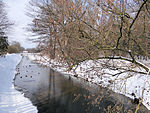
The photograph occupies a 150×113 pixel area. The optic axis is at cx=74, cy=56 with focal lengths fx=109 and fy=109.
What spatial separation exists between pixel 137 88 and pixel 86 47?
626 cm

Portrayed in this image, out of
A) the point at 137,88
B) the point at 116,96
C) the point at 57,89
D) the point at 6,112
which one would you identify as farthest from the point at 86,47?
the point at 137,88

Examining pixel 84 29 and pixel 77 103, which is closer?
pixel 84 29

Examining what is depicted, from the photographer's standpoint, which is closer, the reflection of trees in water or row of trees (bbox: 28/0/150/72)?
row of trees (bbox: 28/0/150/72)

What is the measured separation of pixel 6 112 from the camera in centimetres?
414

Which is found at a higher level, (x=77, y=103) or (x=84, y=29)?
(x=84, y=29)

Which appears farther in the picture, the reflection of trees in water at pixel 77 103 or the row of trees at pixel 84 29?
the reflection of trees in water at pixel 77 103

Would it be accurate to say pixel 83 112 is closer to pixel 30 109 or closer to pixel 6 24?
pixel 30 109

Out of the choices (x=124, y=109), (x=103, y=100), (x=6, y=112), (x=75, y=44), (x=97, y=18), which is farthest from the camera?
(x=103, y=100)

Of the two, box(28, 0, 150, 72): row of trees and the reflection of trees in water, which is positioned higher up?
box(28, 0, 150, 72): row of trees

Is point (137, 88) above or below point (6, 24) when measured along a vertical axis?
below

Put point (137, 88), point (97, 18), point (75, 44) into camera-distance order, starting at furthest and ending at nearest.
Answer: point (137, 88), point (75, 44), point (97, 18)

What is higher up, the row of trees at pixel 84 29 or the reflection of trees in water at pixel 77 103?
the row of trees at pixel 84 29

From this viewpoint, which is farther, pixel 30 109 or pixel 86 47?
pixel 30 109

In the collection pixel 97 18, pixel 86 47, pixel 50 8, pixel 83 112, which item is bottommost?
pixel 83 112
